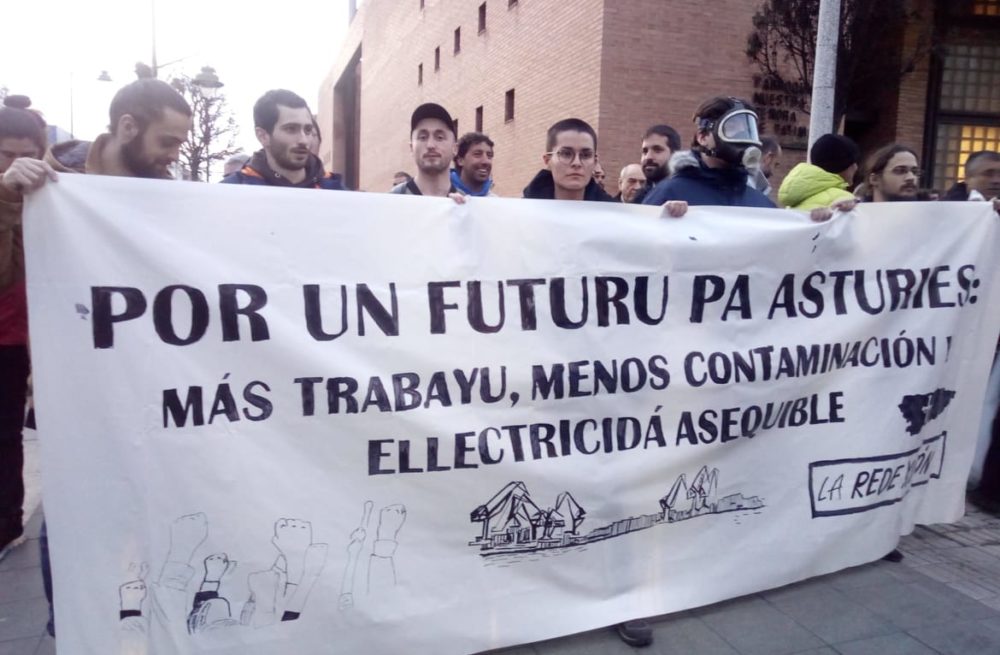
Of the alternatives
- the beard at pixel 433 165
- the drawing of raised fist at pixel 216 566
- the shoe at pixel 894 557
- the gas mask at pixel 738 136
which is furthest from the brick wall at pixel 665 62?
the drawing of raised fist at pixel 216 566

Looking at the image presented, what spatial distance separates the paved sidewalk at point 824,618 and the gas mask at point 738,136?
180 centimetres

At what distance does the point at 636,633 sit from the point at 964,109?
11859mm

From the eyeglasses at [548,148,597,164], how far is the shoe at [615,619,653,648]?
1843mm

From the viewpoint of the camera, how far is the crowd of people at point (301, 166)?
8.26ft

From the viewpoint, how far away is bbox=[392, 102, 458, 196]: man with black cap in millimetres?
3625

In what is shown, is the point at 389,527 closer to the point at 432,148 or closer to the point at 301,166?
the point at 301,166

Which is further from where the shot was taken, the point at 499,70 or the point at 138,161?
the point at 499,70

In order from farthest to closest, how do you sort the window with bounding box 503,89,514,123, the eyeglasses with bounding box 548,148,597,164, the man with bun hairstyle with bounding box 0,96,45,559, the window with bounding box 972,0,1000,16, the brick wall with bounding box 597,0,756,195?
the window with bounding box 503,89,514,123
the brick wall with bounding box 597,0,756,195
the window with bounding box 972,0,1000,16
the eyeglasses with bounding box 548,148,597,164
the man with bun hairstyle with bounding box 0,96,45,559

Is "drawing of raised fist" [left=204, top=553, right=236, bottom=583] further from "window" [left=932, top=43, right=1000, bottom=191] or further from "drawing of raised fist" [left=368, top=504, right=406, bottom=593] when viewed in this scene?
"window" [left=932, top=43, right=1000, bottom=191]

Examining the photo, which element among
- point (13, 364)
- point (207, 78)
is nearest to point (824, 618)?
point (13, 364)

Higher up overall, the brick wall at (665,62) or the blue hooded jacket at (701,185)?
the brick wall at (665,62)

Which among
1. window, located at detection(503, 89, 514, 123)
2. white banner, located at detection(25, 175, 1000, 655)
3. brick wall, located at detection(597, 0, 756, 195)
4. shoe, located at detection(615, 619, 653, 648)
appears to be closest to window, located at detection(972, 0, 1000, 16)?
brick wall, located at detection(597, 0, 756, 195)

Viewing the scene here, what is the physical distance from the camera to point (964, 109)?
38.7ft

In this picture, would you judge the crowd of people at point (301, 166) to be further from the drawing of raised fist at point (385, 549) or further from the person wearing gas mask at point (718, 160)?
the drawing of raised fist at point (385, 549)
